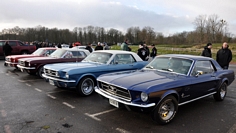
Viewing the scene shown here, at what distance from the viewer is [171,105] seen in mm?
4246

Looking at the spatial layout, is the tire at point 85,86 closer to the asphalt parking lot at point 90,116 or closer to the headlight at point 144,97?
the asphalt parking lot at point 90,116

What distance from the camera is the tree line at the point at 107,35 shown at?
56.5m

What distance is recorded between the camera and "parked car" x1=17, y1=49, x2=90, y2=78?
8.68m

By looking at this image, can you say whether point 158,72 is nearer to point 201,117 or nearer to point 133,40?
point 201,117

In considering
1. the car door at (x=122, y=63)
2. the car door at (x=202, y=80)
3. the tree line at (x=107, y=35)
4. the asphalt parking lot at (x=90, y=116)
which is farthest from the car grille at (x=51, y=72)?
the tree line at (x=107, y=35)

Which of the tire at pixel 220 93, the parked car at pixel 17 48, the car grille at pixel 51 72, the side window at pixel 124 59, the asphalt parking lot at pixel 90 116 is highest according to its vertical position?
the parked car at pixel 17 48

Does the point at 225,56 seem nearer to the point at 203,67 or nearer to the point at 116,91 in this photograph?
the point at 203,67

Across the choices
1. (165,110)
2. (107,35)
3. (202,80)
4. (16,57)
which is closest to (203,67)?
(202,80)

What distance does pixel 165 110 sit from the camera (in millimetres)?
4219

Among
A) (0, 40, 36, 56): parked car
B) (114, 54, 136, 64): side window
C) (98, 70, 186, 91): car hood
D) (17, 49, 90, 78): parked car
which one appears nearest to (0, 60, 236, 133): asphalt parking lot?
(98, 70, 186, 91): car hood

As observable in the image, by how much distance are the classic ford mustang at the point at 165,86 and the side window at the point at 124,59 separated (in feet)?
5.66

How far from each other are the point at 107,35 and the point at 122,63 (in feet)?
261

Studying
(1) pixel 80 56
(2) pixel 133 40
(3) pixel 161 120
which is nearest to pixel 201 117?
(3) pixel 161 120

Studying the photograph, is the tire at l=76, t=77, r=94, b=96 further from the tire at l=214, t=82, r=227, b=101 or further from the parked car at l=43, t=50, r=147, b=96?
the tire at l=214, t=82, r=227, b=101
